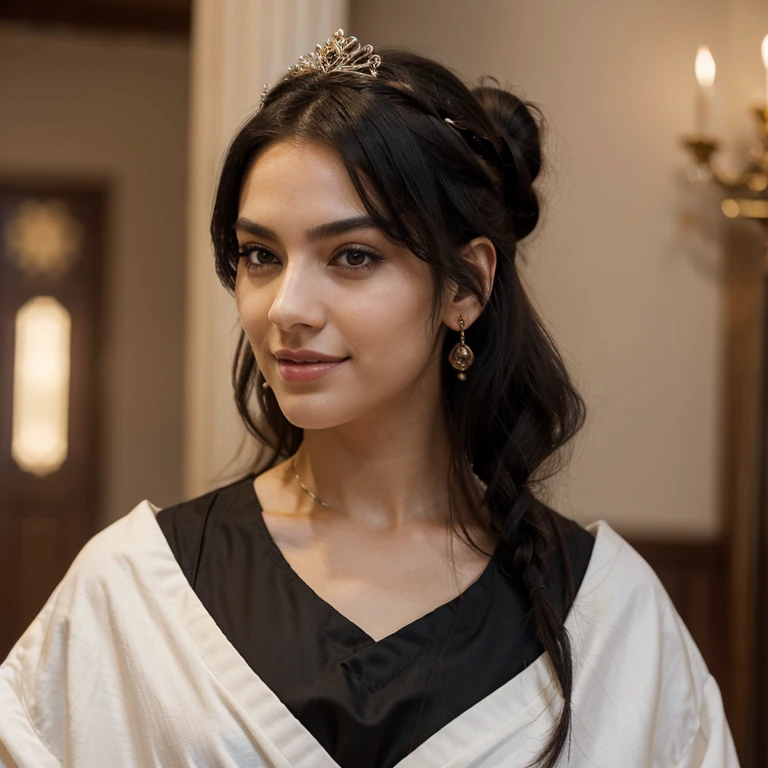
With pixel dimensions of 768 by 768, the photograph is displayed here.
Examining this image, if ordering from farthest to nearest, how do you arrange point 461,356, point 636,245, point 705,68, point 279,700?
point 636,245
point 705,68
point 461,356
point 279,700

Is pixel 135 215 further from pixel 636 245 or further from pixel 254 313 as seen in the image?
pixel 254 313

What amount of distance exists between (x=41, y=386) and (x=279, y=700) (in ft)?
14.3

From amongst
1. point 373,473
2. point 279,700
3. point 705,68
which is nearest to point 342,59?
point 373,473

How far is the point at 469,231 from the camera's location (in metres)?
1.39

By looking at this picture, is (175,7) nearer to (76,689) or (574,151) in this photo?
(574,151)

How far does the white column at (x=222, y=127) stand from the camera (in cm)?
219

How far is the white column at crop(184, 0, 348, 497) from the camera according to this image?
2.19 meters

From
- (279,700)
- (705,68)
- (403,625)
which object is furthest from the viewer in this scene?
(705,68)

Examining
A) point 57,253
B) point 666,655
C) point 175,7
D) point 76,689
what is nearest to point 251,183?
point 76,689

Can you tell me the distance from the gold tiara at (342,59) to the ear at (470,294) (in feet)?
0.89

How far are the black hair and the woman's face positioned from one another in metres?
0.03

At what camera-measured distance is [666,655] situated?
1.50 meters

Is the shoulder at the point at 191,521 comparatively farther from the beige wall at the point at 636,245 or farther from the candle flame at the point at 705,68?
the candle flame at the point at 705,68

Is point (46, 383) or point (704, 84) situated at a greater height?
point (704, 84)
